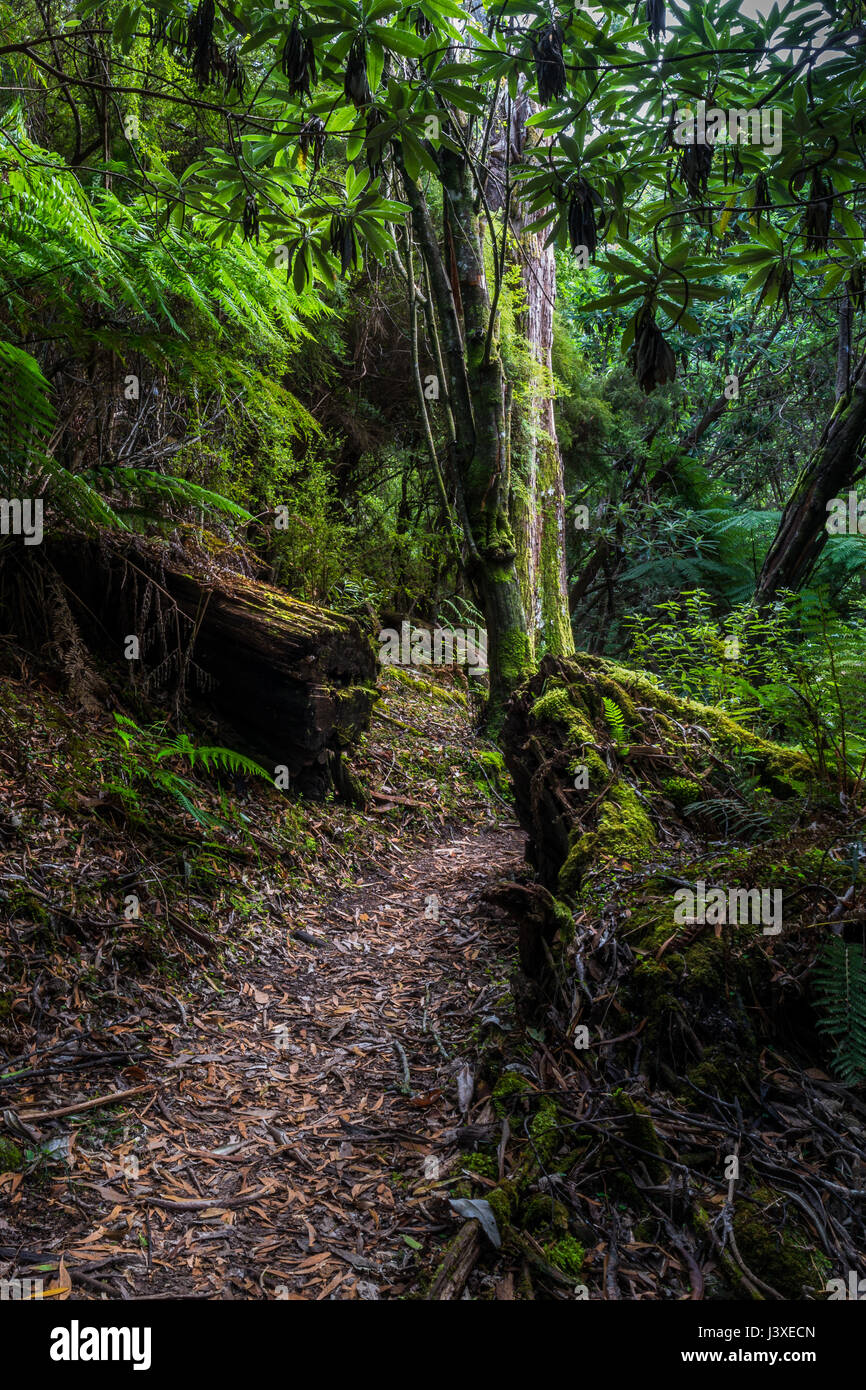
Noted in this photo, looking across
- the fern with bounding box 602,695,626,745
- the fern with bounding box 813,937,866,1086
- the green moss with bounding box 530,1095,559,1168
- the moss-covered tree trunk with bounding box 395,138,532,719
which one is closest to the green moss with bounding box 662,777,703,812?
the fern with bounding box 602,695,626,745

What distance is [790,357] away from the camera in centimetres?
1189

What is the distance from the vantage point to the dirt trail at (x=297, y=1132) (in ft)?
6.25

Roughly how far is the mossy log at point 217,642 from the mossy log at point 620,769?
1496 mm

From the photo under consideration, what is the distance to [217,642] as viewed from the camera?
499cm

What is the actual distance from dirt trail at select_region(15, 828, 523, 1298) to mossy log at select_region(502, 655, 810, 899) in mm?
745

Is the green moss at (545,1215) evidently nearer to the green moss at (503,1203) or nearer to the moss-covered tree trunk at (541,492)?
the green moss at (503,1203)

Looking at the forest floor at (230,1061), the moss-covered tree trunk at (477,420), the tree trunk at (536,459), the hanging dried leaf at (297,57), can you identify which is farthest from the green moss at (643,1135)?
the tree trunk at (536,459)

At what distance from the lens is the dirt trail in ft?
6.25

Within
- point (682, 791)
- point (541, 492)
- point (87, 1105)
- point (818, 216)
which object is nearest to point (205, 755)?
point (87, 1105)

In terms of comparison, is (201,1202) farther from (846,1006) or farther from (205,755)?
(205,755)

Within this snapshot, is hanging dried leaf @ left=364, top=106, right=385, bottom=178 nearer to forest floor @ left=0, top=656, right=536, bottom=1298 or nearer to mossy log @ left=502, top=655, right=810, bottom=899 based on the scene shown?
mossy log @ left=502, top=655, right=810, bottom=899

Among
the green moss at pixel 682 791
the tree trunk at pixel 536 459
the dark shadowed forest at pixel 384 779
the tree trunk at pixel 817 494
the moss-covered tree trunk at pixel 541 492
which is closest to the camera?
the dark shadowed forest at pixel 384 779

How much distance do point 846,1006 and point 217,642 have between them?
164 inches
